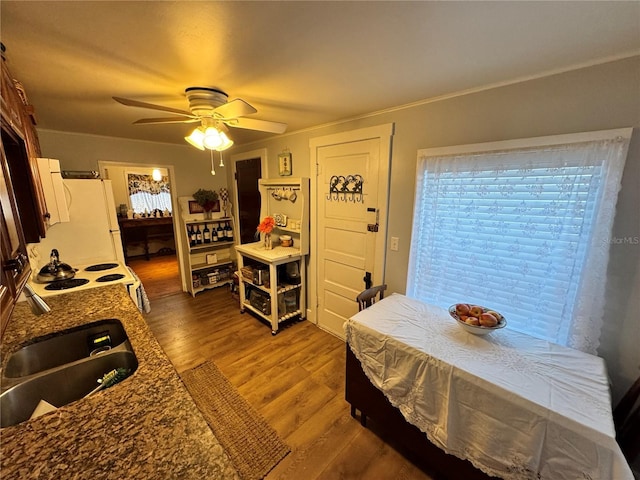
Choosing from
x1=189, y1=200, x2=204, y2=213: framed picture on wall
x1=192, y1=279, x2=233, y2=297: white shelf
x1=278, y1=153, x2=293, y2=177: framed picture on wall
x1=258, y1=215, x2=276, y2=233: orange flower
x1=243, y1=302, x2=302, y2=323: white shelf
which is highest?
x1=278, y1=153, x2=293, y2=177: framed picture on wall

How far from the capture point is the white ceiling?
34.8 inches

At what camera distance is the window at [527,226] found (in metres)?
1.32

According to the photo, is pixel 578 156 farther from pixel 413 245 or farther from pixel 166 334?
pixel 166 334

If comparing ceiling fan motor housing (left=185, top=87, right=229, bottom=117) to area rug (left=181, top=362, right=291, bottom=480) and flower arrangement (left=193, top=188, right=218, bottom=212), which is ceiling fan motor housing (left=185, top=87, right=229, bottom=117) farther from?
flower arrangement (left=193, top=188, right=218, bottom=212)

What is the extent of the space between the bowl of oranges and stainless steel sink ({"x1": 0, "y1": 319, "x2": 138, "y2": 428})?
5.83 feet

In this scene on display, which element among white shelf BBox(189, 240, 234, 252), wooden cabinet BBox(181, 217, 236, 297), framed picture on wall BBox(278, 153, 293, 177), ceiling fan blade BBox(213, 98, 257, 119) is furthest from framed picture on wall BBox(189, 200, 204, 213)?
ceiling fan blade BBox(213, 98, 257, 119)

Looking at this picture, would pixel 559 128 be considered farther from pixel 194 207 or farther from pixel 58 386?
pixel 194 207

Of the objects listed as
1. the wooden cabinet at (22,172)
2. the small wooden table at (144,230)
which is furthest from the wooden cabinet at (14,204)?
the small wooden table at (144,230)

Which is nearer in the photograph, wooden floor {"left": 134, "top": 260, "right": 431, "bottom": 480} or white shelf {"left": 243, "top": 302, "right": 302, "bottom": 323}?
wooden floor {"left": 134, "top": 260, "right": 431, "bottom": 480}

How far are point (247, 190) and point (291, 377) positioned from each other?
8.58ft

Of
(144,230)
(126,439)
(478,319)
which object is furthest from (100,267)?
(144,230)

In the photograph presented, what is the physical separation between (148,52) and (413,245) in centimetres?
200

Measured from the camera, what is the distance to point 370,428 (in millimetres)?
1761

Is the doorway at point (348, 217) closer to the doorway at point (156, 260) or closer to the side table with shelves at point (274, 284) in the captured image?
the side table with shelves at point (274, 284)
